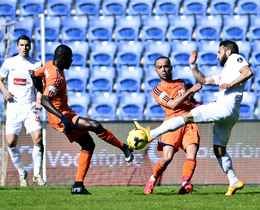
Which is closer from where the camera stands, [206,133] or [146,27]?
[206,133]

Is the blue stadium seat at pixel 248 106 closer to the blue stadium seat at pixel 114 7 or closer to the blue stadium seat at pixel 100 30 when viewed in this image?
the blue stadium seat at pixel 100 30

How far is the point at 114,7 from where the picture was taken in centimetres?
1354

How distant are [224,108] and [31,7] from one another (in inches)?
377

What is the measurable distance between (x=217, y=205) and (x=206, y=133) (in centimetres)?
368

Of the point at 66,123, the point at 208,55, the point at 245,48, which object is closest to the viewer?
the point at 66,123

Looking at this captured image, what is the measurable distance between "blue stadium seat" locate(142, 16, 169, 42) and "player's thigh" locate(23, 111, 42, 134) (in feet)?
20.3

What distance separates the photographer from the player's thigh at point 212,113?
515 centimetres

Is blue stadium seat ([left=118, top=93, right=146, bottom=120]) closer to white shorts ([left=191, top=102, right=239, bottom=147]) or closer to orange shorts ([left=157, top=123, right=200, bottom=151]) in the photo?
orange shorts ([left=157, top=123, right=200, bottom=151])

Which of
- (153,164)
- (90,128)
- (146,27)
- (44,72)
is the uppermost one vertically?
(146,27)

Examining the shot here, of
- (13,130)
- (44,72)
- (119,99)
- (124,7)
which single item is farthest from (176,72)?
(44,72)

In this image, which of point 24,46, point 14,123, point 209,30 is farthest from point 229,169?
point 209,30

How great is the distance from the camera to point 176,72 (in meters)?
11.9

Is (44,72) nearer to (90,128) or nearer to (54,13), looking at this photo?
(90,128)

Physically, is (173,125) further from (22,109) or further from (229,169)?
(22,109)
